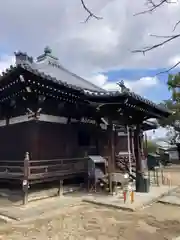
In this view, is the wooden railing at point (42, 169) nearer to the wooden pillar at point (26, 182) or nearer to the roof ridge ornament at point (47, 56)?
the wooden pillar at point (26, 182)

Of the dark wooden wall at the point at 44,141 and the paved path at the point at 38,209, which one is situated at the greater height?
the dark wooden wall at the point at 44,141

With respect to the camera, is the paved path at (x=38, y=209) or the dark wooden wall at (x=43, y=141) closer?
the paved path at (x=38, y=209)

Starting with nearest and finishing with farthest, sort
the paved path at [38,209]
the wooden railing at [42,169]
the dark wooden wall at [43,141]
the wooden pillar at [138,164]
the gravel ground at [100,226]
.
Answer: the gravel ground at [100,226] < the paved path at [38,209] < the wooden railing at [42,169] < the dark wooden wall at [43,141] < the wooden pillar at [138,164]

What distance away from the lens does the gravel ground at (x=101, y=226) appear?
4.96 m

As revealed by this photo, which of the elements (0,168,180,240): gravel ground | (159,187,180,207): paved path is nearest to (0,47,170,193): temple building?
(159,187,180,207): paved path

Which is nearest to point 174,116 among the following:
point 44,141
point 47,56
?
point 47,56

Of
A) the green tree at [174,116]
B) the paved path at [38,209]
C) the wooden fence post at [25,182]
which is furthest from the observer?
the green tree at [174,116]

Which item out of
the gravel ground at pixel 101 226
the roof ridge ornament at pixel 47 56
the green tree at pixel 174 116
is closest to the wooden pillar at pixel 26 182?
the gravel ground at pixel 101 226

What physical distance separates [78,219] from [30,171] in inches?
107

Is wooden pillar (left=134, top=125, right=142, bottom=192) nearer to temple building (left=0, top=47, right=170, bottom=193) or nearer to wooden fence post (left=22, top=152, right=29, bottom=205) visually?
temple building (left=0, top=47, right=170, bottom=193)

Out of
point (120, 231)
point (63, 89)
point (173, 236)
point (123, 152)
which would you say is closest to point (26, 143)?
point (63, 89)

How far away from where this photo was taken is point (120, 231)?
205 inches

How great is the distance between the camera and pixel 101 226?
5539 millimetres

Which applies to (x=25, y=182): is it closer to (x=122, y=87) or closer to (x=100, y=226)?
(x=100, y=226)
